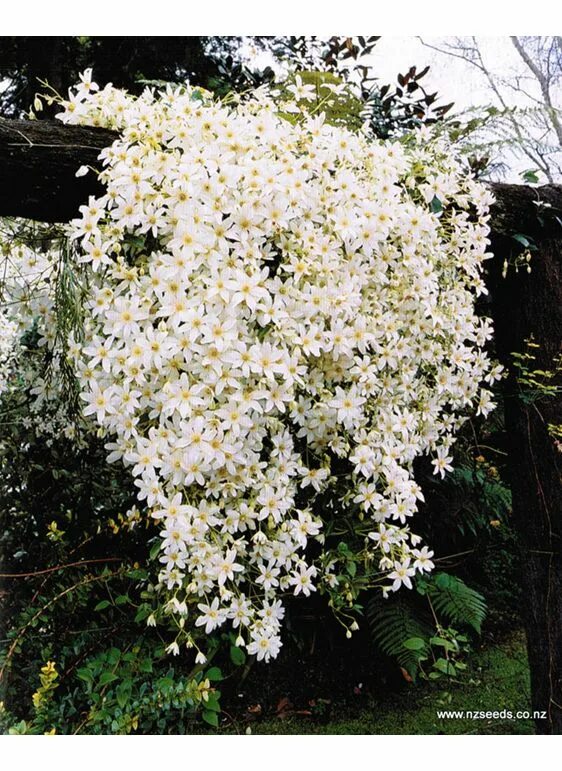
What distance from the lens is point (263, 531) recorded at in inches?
69.9

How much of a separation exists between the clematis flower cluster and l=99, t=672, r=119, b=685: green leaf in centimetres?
49

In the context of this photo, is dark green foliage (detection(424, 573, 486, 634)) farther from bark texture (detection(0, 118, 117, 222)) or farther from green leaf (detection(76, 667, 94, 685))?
bark texture (detection(0, 118, 117, 222))

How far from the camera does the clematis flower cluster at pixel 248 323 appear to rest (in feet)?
5.01

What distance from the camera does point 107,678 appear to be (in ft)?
7.14

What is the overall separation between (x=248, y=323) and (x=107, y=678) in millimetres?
1286

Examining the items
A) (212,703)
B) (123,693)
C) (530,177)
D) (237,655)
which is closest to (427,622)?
(237,655)

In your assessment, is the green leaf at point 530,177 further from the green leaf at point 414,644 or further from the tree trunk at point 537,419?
the green leaf at point 414,644

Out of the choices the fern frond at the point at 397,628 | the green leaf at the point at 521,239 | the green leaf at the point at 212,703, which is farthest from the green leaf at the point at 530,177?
the green leaf at the point at 212,703

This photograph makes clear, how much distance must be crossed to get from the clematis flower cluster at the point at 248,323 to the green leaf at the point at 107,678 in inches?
19.5

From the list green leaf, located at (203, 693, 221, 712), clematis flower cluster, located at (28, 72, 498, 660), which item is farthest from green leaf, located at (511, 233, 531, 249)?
green leaf, located at (203, 693, 221, 712)

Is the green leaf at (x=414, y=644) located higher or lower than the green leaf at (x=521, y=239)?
lower

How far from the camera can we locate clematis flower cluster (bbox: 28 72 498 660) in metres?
1.53

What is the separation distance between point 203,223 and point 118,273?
227 millimetres

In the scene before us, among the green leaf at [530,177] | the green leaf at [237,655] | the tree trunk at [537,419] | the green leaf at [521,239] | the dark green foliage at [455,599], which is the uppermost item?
the green leaf at [530,177]
